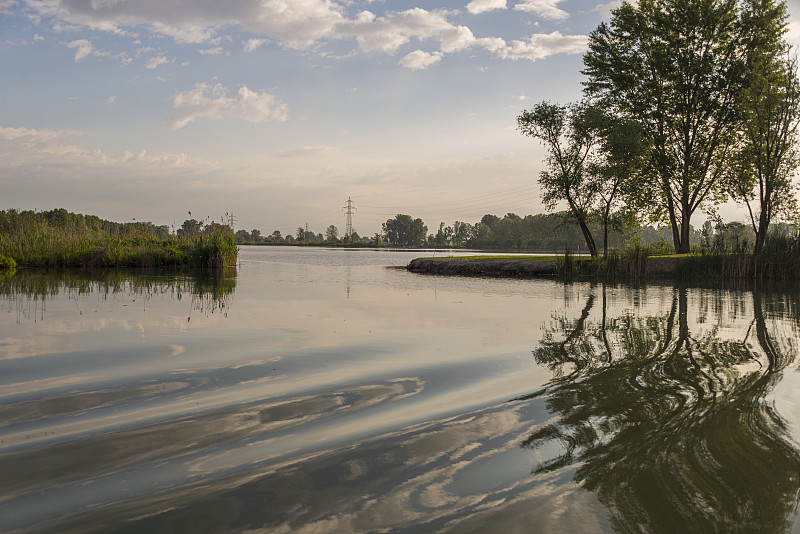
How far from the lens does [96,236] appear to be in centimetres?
2642

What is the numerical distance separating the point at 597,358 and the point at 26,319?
8399mm

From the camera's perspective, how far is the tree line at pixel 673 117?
27.1 m

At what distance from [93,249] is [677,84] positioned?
31220 millimetres

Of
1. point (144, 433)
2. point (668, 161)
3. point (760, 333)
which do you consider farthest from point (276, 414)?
point (668, 161)

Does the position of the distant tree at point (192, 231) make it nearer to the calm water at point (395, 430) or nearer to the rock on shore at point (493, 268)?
the rock on shore at point (493, 268)

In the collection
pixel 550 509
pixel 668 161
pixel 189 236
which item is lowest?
pixel 550 509

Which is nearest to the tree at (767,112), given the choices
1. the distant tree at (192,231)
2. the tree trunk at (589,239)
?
the tree trunk at (589,239)

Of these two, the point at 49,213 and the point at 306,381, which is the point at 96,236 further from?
the point at 49,213

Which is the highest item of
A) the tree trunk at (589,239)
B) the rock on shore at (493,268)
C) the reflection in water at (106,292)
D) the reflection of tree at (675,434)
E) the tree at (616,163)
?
the tree at (616,163)

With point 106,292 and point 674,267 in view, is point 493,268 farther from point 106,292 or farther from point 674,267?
point 106,292

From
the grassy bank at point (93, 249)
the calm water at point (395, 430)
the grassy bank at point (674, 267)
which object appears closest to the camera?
the calm water at point (395, 430)

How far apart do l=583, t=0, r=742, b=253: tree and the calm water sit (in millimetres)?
25993

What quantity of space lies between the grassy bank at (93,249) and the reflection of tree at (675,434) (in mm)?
21781

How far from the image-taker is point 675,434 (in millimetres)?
3506
